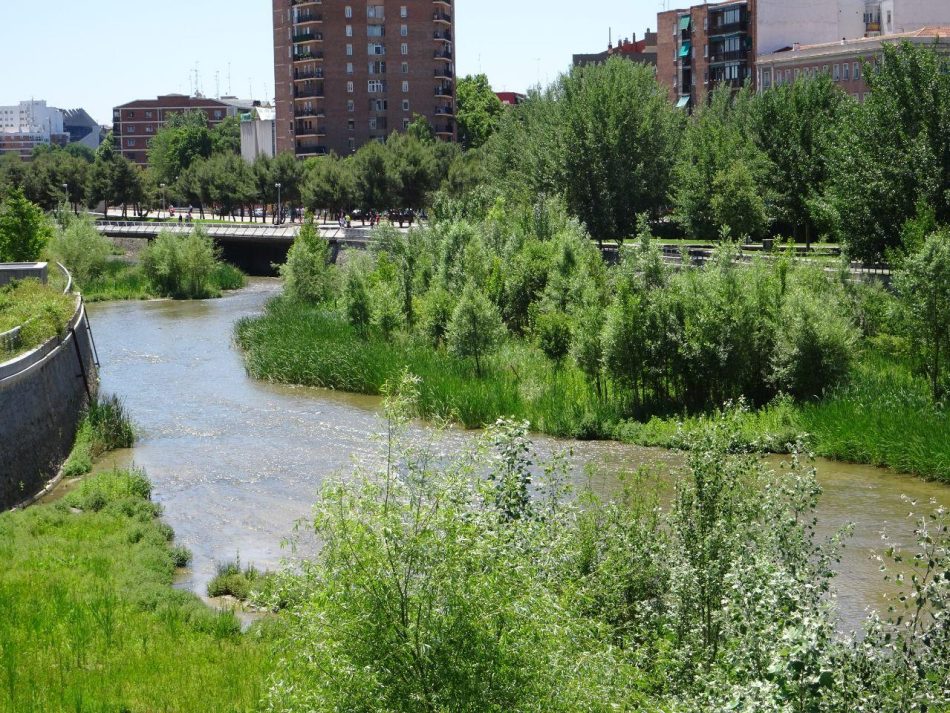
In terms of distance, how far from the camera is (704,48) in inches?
4112

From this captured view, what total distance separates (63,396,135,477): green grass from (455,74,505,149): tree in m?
98.2

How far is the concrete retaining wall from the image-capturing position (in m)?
24.3

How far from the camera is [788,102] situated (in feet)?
177

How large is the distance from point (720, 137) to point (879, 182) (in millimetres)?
17592

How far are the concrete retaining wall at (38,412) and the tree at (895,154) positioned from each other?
23.0 metres

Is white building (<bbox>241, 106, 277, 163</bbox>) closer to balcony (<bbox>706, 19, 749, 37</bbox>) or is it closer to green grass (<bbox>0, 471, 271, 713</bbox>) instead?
balcony (<bbox>706, 19, 749, 37</bbox>)

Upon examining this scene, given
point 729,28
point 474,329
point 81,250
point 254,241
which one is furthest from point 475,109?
point 474,329

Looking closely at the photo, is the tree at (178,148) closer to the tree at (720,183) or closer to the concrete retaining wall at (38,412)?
the tree at (720,183)

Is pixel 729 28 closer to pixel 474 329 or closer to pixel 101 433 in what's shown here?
pixel 474 329

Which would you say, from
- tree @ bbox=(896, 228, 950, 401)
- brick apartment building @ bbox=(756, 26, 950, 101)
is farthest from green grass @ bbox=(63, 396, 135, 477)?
brick apartment building @ bbox=(756, 26, 950, 101)

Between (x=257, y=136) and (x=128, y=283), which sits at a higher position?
(x=257, y=136)

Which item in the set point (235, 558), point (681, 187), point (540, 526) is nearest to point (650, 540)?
point (540, 526)

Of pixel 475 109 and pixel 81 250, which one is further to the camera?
pixel 475 109

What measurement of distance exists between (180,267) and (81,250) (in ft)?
21.4
